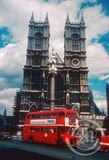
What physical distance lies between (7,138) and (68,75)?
35.6 m

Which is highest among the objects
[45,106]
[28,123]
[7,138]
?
[45,106]

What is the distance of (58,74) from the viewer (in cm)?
7469

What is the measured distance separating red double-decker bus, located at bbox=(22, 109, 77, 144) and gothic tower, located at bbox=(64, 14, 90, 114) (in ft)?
124

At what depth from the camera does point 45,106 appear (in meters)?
70.1

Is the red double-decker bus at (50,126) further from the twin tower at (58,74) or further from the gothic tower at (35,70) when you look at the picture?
the gothic tower at (35,70)

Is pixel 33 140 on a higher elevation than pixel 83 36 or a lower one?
lower

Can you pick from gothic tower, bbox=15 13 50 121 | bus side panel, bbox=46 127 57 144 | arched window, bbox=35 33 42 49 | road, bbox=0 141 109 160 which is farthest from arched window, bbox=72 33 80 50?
road, bbox=0 141 109 160

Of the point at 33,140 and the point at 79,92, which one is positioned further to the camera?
the point at 79,92

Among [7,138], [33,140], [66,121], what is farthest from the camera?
[7,138]

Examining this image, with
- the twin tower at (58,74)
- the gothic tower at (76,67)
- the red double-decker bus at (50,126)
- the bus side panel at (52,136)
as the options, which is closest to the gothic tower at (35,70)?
the twin tower at (58,74)

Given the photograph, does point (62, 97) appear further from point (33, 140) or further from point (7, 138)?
point (33, 140)

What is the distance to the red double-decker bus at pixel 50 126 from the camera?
2652 cm

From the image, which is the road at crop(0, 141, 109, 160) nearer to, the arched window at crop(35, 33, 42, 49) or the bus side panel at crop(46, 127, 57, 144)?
the bus side panel at crop(46, 127, 57, 144)

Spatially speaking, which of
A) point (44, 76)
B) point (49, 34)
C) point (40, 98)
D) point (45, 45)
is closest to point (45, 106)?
point (40, 98)
